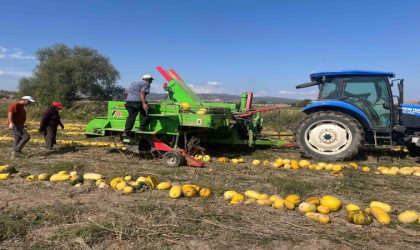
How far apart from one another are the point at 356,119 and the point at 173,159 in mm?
4658

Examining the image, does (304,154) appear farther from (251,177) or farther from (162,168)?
(162,168)

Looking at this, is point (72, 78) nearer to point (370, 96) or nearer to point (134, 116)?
point (134, 116)

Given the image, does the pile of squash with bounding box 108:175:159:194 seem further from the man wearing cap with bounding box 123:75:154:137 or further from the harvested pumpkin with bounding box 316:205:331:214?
the harvested pumpkin with bounding box 316:205:331:214

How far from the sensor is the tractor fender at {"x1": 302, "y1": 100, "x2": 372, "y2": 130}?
27.2ft

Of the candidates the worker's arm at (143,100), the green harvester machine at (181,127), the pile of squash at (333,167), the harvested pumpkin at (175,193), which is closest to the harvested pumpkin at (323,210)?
the harvested pumpkin at (175,193)

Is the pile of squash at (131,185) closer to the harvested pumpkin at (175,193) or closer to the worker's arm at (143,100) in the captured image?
the harvested pumpkin at (175,193)

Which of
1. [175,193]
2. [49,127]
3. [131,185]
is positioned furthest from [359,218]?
[49,127]

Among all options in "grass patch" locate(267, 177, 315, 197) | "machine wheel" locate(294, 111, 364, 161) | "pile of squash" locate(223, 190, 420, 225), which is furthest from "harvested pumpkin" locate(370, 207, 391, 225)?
"machine wheel" locate(294, 111, 364, 161)

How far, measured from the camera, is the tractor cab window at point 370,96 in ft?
27.3

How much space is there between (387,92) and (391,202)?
4.07 meters

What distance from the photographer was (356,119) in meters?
8.48

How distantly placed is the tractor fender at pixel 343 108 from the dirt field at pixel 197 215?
187cm

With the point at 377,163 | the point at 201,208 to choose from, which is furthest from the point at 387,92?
the point at 201,208

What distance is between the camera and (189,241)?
3.63 meters
